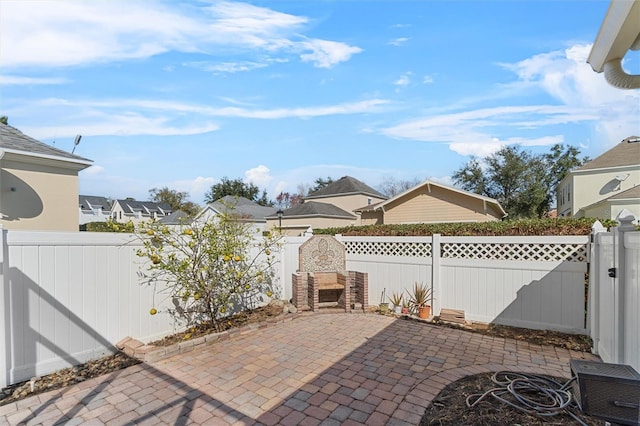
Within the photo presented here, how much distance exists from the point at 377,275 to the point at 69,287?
537cm

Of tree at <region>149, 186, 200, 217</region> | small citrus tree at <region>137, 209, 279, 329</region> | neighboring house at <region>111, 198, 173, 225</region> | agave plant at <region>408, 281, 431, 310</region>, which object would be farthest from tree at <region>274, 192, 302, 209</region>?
small citrus tree at <region>137, 209, 279, 329</region>

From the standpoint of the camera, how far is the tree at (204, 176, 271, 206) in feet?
149

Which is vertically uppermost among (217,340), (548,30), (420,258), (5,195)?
(548,30)

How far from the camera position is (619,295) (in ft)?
10.1

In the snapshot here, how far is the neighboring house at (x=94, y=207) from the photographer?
36600mm

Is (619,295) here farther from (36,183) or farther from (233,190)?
(233,190)

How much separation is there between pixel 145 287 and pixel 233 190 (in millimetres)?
42555

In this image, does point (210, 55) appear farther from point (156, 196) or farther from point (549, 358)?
point (156, 196)

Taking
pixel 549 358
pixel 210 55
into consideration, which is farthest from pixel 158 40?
pixel 549 358

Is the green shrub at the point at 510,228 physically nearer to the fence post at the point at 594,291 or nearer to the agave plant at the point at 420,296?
the fence post at the point at 594,291

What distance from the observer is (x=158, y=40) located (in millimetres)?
5812

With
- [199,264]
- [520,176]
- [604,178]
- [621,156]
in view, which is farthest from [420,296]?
[520,176]

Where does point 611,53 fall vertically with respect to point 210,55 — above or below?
→ below

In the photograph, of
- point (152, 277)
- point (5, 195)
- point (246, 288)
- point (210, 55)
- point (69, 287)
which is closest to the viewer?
point (69, 287)
